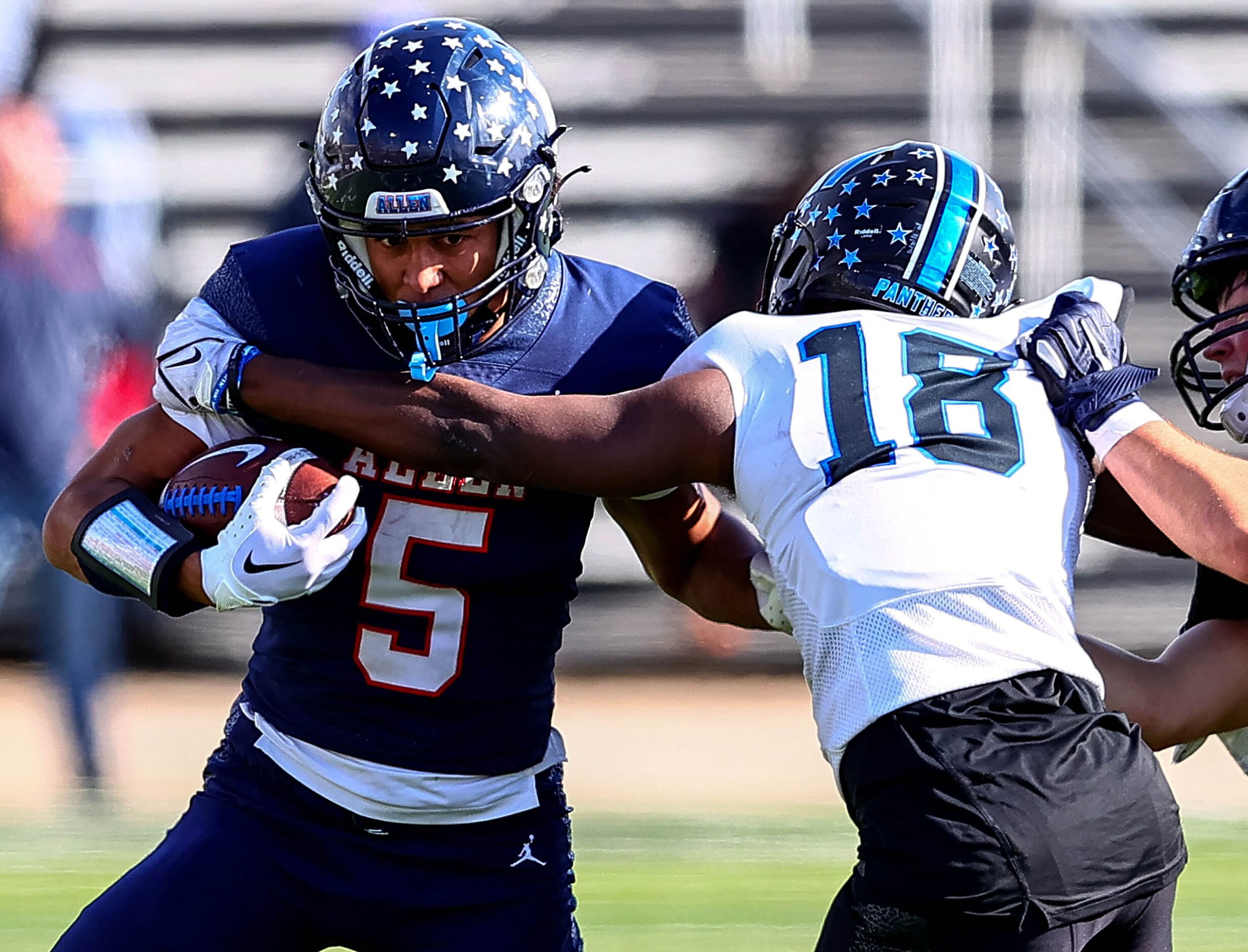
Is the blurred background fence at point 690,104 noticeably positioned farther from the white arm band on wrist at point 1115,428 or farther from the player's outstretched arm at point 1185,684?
the white arm band on wrist at point 1115,428

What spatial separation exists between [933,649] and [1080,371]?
46cm

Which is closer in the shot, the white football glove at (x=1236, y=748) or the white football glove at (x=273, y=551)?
the white football glove at (x=273, y=551)

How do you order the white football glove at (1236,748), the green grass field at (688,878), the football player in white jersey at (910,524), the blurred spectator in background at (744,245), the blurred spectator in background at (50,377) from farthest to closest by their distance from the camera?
the blurred spectator in background at (744,245) → the blurred spectator in background at (50,377) → the green grass field at (688,878) → the white football glove at (1236,748) → the football player in white jersey at (910,524)

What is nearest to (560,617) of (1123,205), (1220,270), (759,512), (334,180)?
(759,512)

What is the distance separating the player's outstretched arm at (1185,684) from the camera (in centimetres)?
254

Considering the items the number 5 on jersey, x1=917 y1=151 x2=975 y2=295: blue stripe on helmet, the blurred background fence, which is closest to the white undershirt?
the number 5 on jersey

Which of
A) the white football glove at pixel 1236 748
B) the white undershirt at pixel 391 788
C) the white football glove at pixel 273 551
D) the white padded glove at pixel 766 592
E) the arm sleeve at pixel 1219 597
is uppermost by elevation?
the white football glove at pixel 273 551

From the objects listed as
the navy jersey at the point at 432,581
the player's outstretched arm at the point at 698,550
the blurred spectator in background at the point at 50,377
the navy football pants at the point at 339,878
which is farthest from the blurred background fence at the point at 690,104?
the navy football pants at the point at 339,878

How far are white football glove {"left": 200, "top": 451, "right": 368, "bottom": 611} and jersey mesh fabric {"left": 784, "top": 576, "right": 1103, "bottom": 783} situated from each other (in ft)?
2.21

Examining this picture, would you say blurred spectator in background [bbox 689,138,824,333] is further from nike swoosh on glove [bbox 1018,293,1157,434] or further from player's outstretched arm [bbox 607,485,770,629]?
nike swoosh on glove [bbox 1018,293,1157,434]

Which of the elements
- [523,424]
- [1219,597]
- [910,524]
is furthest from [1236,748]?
[523,424]

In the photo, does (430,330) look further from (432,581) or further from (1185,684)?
(1185,684)

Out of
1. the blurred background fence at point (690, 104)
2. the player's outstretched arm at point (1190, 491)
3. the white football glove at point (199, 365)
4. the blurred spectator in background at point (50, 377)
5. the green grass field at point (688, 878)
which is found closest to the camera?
the player's outstretched arm at point (1190, 491)

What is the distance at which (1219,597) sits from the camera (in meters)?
2.68
